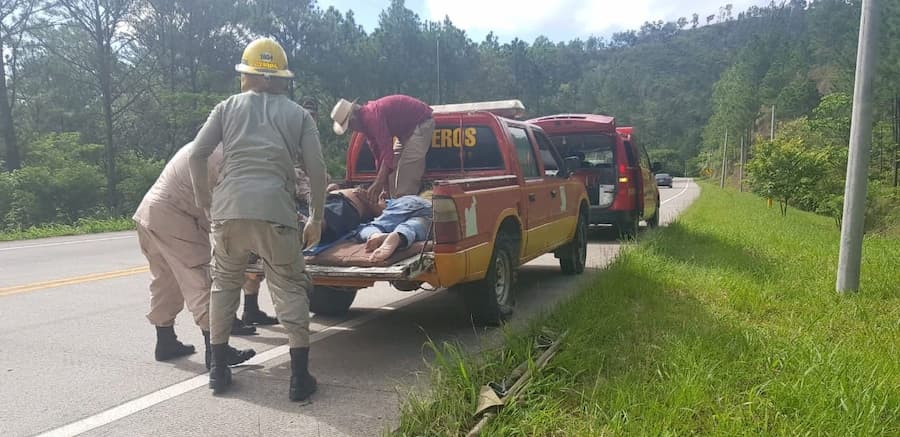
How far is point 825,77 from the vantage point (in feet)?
213

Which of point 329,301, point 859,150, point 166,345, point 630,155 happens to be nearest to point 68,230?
point 329,301

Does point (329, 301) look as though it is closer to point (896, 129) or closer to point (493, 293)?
point (493, 293)

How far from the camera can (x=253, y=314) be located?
5.81 meters

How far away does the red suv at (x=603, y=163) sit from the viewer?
10930 millimetres

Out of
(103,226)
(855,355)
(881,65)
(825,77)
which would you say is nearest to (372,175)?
(855,355)

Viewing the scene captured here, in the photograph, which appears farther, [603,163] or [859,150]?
[603,163]

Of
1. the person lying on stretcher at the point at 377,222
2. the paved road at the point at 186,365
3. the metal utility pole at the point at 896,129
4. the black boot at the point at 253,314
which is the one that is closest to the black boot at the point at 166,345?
the paved road at the point at 186,365

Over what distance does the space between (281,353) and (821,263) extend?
604cm

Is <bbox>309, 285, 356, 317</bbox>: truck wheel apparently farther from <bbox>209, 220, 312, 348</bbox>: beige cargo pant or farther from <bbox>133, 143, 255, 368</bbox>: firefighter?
<bbox>209, 220, 312, 348</bbox>: beige cargo pant

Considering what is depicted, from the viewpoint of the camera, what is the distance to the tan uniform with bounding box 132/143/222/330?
4395mm

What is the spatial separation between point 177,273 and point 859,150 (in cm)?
569

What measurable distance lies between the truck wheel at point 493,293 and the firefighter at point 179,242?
1.77 m

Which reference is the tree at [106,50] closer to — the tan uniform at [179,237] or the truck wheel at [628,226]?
the truck wheel at [628,226]

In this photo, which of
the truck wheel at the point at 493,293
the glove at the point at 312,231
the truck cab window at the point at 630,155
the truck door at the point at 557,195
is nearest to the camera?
the glove at the point at 312,231
